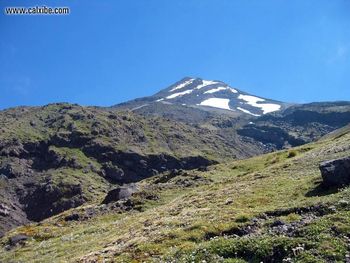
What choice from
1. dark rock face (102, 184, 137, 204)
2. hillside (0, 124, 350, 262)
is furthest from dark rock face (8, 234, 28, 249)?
dark rock face (102, 184, 137, 204)

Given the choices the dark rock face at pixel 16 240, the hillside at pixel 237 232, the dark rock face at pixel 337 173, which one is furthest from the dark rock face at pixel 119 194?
the dark rock face at pixel 337 173

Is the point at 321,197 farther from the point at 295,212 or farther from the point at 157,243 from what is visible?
the point at 157,243

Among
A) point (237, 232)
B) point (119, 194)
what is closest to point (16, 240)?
point (119, 194)

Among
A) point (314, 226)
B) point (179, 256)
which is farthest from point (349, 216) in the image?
point (179, 256)

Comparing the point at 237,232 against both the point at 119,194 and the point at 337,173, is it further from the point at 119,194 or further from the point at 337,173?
the point at 119,194

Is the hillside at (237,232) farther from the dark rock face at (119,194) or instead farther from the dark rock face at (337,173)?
the dark rock face at (119,194)

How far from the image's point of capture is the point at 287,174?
51.6 metres

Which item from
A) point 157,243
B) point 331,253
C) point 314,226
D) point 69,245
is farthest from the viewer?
point 69,245

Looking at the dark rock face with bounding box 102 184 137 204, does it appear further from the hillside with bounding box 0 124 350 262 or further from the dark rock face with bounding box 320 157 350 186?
the dark rock face with bounding box 320 157 350 186

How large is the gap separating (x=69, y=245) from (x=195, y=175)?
4027 cm

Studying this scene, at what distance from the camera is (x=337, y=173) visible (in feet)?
120

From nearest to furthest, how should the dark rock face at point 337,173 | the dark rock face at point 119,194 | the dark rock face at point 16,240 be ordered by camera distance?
the dark rock face at point 337,173
the dark rock face at point 16,240
the dark rock face at point 119,194

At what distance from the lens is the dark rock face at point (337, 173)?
36.0 metres

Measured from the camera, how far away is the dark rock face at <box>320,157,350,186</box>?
36.0 metres
